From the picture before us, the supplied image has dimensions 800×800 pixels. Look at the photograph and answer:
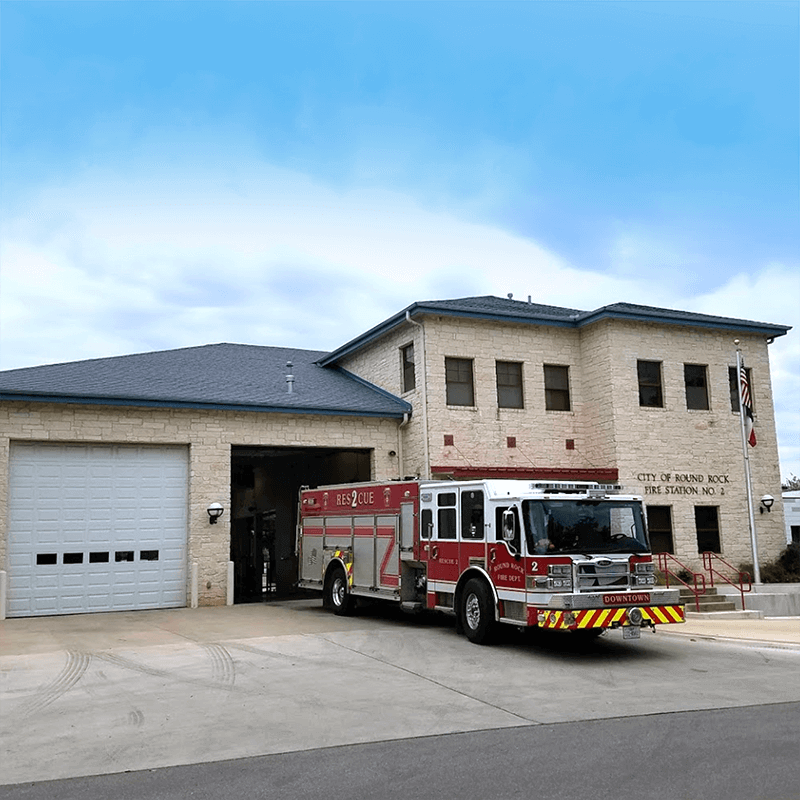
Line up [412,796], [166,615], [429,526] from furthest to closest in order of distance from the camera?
[166,615] → [429,526] → [412,796]

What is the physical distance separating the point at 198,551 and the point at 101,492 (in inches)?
100

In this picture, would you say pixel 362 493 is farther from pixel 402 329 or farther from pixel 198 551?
pixel 402 329

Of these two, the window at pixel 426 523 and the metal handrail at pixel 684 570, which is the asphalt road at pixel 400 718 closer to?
the window at pixel 426 523

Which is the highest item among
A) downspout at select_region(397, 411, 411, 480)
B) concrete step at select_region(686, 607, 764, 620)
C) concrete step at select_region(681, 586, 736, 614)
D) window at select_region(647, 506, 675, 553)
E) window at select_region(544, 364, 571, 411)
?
window at select_region(544, 364, 571, 411)

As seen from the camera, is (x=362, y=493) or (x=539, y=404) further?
(x=539, y=404)

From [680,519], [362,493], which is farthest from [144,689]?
[680,519]

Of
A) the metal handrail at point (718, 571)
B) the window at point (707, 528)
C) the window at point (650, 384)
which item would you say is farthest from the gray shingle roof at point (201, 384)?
the metal handrail at point (718, 571)

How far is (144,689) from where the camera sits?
34.0 ft

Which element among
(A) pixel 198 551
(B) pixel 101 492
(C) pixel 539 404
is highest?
(C) pixel 539 404

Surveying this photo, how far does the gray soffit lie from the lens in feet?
72.7

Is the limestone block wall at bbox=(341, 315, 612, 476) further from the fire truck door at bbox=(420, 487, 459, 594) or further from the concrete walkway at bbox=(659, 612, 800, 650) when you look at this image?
the fire truck door at bbox=(420, 487, 459, 594)

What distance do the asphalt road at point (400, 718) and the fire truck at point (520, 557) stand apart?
0.64 metres

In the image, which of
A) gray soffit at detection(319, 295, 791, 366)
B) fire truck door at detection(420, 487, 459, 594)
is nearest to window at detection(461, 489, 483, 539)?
fire truck door at detection(420, 487, 459, 594)

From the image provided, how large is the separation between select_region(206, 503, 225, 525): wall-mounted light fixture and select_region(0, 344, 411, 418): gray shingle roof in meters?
2.38
